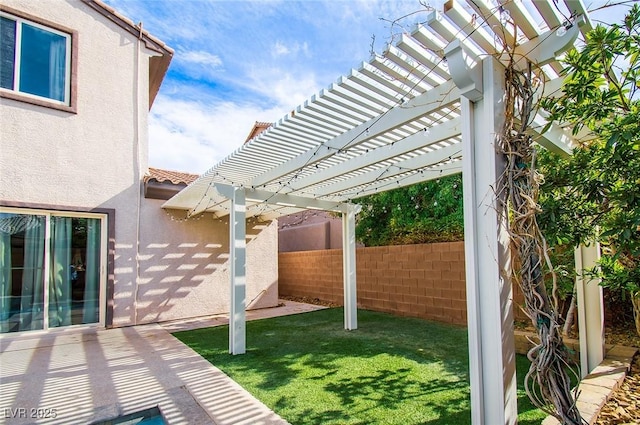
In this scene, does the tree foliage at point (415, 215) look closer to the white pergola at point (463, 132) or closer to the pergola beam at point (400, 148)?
the white pergola at point (463, 132)

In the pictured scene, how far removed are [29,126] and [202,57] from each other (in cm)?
497

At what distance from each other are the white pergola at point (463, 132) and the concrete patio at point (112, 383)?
1.44 meters

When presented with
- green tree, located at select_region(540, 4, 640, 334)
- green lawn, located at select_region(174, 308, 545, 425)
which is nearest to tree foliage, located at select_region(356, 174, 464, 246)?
green lawn, located at select_region(174, 308, 545, 425)

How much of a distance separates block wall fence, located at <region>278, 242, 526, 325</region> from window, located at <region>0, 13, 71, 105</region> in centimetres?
987

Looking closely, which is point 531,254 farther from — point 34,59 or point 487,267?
point 34,59

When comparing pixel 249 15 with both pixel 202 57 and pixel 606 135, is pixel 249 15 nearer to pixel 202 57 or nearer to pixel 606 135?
pixel 202 57

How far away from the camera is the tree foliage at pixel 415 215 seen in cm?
1041

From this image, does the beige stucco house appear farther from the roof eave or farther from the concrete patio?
the concrete patio

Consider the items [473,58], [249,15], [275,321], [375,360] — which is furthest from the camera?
[275,321]

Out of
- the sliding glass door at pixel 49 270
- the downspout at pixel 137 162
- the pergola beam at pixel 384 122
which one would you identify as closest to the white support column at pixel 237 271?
the pergola beam at pixel 384 122

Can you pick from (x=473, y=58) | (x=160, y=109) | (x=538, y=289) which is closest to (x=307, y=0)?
(x=473, y=58)

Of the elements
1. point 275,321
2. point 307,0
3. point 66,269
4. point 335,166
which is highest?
point 307,0

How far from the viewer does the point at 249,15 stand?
7641mm

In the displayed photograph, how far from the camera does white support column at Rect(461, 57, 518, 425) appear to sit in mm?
2742
